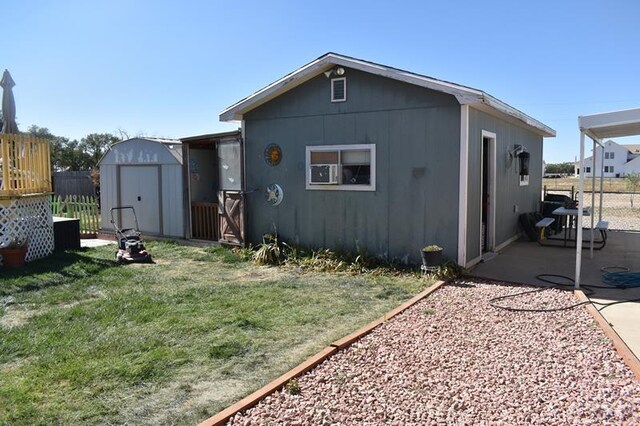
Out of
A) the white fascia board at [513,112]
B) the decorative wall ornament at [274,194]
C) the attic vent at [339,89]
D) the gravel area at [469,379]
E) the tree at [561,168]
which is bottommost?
the gravel area at [469,379]

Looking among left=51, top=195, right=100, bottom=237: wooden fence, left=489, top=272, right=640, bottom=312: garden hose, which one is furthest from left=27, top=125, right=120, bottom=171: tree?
left=489, top=272, right=640, bottom=312: garden hose

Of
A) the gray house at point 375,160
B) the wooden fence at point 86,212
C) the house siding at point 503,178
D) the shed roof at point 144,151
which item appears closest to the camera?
the gray house at point 375,160

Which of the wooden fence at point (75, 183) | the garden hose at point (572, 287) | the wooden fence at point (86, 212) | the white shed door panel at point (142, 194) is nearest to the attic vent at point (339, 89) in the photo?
the garden hose at point (572, 287)

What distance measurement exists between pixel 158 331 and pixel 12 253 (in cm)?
459

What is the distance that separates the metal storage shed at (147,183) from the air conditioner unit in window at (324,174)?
11.7ft

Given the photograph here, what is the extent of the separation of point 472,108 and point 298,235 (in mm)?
3694

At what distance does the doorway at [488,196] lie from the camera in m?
8.69

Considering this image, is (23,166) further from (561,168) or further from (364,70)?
(561,168)

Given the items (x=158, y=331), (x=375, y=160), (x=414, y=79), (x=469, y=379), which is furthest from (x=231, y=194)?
(x=469, y=379)

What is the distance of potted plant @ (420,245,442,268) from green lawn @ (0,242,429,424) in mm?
316

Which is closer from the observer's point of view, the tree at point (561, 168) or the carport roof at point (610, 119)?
the carport roof at point (610, 119)

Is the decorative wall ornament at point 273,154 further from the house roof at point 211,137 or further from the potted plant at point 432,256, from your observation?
the potted plant at point 432,256

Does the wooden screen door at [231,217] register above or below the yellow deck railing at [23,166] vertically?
below

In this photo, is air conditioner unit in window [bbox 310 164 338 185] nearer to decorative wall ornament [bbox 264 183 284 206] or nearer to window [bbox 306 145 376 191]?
window [bbox 306 145 376 191]
